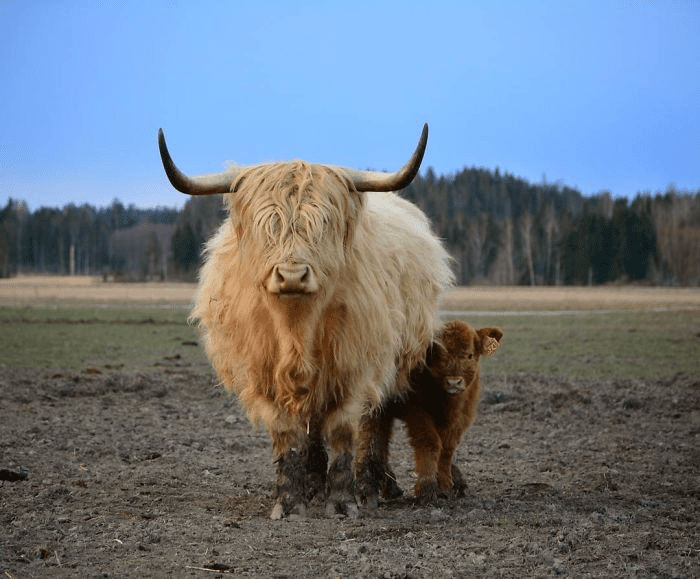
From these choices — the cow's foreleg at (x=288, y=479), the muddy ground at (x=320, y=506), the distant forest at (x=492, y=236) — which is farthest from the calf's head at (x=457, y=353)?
the distant forest at (x=492, y=236)

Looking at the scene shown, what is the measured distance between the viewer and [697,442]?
9.23 m

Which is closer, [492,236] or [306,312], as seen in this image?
[306,312]

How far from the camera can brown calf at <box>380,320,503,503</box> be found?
268 inches

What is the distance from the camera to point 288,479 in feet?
20.4

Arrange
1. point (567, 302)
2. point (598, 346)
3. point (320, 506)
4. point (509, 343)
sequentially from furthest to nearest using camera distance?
point (567, 302), point (509, 343), point (598, 346), point (320, 506)

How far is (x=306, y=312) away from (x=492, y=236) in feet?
297

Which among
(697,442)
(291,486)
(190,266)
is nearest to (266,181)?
(291,486)

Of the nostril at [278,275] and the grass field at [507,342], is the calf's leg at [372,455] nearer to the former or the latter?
A: the nostril at [278,275]

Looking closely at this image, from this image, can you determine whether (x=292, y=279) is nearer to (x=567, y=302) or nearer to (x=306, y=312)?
(x=306, y=312)

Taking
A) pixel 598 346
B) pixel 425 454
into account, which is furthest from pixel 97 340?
pixel 425 454

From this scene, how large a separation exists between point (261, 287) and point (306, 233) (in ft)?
1.47

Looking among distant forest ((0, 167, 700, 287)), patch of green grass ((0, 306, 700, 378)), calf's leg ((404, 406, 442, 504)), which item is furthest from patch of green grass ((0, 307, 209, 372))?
distant forest ((0, 167, 700, 287))

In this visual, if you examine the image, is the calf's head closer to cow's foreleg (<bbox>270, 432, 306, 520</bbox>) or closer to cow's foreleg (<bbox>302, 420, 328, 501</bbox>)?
cow's foreleg (<bbox>302, 420, 328, 501</bbox>)

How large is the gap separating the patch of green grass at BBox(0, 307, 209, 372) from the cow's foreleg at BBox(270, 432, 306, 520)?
972 cm
